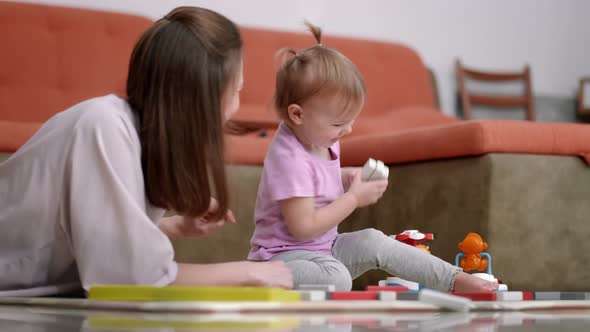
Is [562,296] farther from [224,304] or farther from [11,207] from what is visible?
[11,207]

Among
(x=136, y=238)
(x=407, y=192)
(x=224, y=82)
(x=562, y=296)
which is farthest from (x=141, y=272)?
(x=407, y=192)

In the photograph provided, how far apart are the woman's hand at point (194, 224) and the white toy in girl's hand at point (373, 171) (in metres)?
0.29

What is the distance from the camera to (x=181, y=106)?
1206mm

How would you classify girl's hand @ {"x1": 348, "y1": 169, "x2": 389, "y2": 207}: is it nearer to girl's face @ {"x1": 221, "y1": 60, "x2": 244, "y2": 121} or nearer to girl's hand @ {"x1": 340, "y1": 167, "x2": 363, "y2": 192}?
girl's hand @ {"x1": 340, "y1": 167, "x2": 363, "y2": 192}

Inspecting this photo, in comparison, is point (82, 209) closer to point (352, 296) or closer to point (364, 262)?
point (352, 296)

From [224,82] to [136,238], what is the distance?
0.27 m

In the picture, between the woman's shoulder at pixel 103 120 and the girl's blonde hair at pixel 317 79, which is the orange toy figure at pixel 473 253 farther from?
the woman's shoulder at pixel 103 120

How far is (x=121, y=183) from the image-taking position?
1146mm

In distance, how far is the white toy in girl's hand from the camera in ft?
5.18

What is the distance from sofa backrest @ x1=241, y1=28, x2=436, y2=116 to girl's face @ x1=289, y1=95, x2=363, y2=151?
191 cm

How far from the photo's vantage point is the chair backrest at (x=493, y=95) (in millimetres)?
4223

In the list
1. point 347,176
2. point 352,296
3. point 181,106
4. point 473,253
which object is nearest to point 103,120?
point 181,106

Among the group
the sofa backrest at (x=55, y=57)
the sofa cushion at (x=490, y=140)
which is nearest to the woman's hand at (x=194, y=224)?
the sofa cushion at (x=490, y=140)

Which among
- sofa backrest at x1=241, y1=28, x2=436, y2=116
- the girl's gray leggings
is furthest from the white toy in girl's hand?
sofa backrest at x1=241, y1=28, x2=436, y2=116
